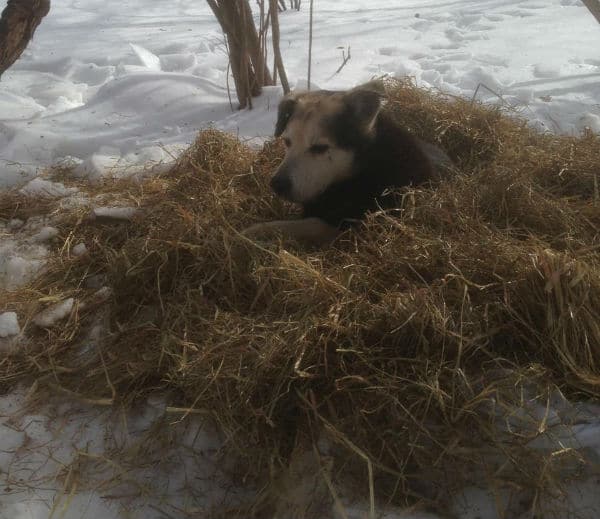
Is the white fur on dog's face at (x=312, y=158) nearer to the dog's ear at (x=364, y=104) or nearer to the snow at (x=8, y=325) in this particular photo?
the dog's ear at (x=364, y=104)

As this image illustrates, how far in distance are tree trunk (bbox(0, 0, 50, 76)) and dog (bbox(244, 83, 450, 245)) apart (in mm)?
1678

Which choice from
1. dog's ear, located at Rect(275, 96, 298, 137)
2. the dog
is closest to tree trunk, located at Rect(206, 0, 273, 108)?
dog's ear, located at Rect(275, 96, 298, 137)

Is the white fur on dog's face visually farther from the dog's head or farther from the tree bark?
the tree bark

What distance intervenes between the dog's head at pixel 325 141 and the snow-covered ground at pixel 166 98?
140 centimetres

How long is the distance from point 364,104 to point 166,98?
3093 millimetres

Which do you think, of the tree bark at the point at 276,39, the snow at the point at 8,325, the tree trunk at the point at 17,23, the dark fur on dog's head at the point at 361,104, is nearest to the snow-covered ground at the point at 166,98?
the snow at the point at 8,325

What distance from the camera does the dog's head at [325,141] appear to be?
8.84 feet

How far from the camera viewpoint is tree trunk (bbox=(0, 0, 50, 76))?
9.65 feet

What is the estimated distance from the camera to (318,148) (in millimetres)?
2736

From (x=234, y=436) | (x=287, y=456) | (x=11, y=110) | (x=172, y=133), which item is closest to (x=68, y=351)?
(x=234, y=436)

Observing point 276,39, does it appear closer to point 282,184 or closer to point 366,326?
point 282,184

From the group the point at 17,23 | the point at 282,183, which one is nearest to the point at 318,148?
the point at 282,183

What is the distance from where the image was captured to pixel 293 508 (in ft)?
5.15

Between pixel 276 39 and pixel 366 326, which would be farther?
pixel 276 39
